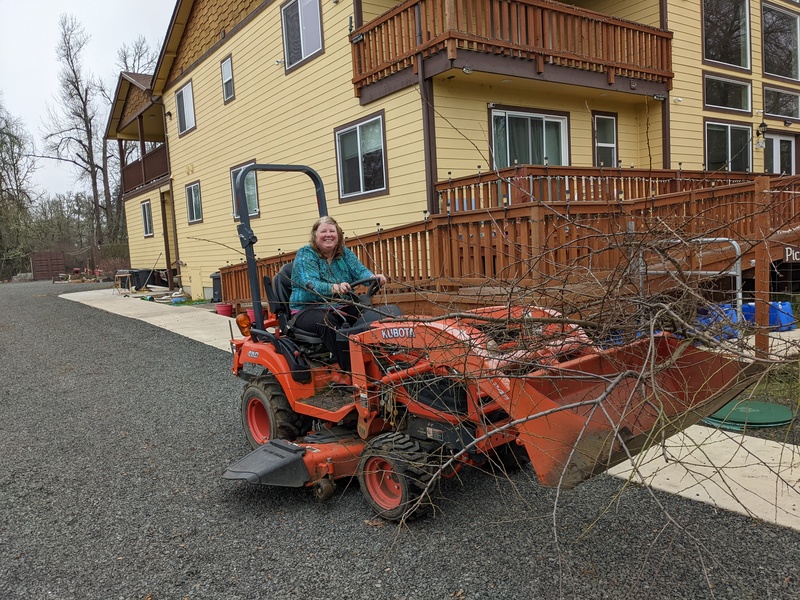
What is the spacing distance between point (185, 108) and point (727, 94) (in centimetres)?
1507

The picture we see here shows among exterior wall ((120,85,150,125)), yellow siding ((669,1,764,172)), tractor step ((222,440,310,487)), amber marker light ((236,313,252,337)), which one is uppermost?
exterior wall ((120,85,150,125))

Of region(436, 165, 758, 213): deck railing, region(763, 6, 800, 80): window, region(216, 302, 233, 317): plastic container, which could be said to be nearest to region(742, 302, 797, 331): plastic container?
region(436, 165, 758, 213): deck railing

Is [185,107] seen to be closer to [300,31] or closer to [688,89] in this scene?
[300,31]

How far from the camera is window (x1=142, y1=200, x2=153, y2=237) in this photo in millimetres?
23734

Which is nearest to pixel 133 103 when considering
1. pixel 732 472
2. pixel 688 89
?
pixel 688 89

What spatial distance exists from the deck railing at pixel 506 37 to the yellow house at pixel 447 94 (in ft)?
0.10

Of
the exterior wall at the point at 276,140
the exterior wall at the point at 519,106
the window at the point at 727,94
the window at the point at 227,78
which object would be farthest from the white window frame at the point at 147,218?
the window at the point at 727,94

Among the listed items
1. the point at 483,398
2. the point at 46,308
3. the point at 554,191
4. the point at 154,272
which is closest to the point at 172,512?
the point at 483,398

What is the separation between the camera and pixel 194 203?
19328 mm

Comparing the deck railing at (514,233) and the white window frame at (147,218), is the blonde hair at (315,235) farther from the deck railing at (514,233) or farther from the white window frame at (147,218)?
the white window frame at (147,218)

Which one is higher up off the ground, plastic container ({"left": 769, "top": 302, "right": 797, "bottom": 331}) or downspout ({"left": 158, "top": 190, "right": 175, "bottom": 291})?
downspout ({"left": 158, "top": 190, "right": 175, "bottom": 291})

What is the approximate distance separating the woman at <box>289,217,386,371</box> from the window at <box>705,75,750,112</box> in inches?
476

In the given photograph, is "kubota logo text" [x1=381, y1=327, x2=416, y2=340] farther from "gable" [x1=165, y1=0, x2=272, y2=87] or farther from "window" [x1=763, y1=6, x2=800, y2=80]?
"window" [x1=763, y1=6, x2=800, y2=80]

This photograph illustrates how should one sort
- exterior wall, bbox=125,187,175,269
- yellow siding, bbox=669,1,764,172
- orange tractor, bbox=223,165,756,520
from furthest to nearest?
1. exterior wall, bbox=125,187,175,269
2. yellow siding, bbox=669,1,764,172
3. orange tractor, bbox=223,165,756,520
